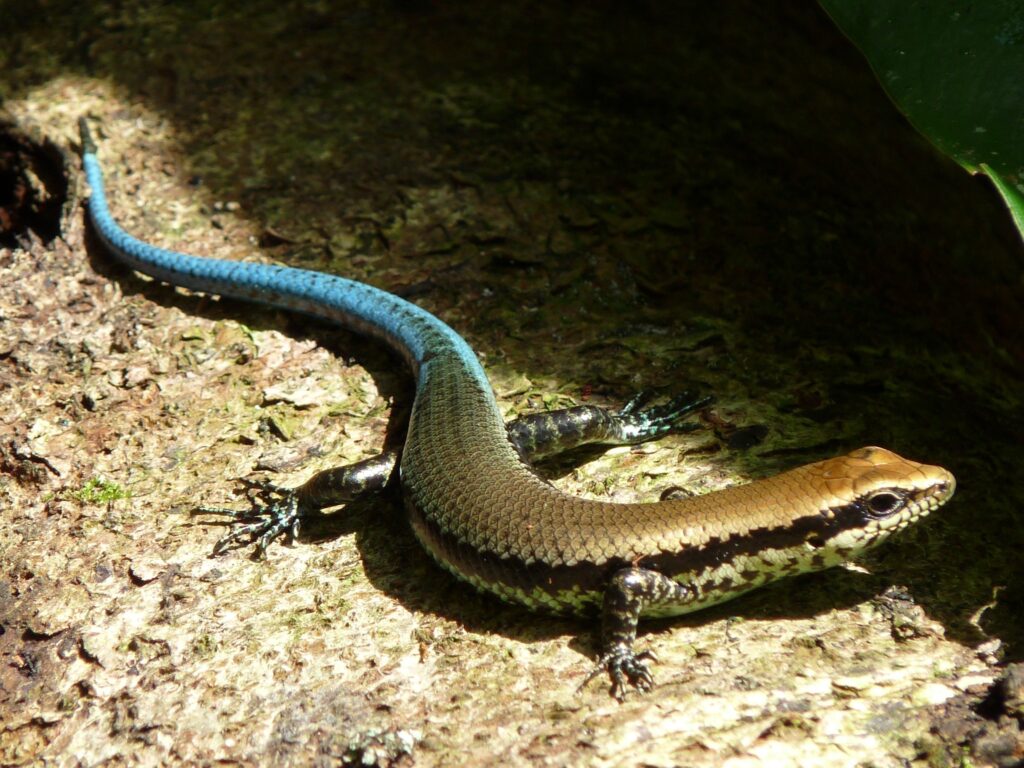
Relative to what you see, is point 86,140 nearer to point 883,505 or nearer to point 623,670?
point 623,670

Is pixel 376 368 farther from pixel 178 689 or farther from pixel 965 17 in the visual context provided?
pixel 965 17

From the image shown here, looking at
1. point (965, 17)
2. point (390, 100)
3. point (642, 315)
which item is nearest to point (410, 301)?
point (642, 315)

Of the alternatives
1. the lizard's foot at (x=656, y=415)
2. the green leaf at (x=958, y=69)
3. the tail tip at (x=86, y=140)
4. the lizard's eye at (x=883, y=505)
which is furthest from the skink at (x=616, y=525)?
the tail tip at (x=86, y=140)

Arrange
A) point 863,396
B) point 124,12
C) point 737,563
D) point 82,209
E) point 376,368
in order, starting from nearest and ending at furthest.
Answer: point 737,563 → point 863,396 → point 376,368 → point 82,209 → point 124,12

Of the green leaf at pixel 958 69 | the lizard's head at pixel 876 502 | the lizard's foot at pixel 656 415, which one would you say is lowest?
the lizard's foot at pixel 656 415

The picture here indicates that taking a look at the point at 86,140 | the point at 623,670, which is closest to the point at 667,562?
the point at 623,670

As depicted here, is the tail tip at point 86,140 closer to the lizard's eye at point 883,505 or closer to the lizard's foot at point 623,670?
the lizard's foot at point 623,670

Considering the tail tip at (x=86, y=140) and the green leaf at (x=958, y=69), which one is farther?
the tail tip at (x=86, y=140)

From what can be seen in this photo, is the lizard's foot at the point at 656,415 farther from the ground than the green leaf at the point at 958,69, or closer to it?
closer to it
